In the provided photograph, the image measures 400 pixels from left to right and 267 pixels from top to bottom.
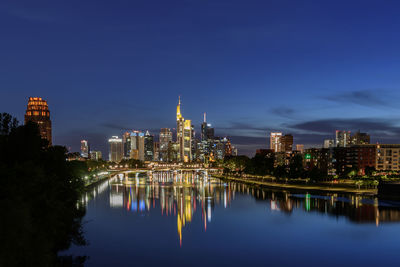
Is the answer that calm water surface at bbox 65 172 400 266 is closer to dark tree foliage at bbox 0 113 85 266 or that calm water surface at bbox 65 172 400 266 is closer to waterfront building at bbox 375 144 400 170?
dark tree foliage at bbox 0 113 85 266

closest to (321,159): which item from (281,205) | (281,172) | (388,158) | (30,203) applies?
(388,158)

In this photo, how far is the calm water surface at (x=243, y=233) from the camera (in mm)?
24219

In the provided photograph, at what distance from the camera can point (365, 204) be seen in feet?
145

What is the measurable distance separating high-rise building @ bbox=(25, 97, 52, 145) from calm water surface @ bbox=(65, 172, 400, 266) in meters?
111

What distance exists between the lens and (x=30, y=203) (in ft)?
50.4

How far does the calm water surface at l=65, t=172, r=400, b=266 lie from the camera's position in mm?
24219

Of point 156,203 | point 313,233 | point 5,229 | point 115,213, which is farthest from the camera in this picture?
point 156,203

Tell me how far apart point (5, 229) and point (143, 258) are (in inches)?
526

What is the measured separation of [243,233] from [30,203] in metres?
19.7

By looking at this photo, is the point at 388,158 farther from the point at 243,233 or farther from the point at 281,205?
the point at 243,233

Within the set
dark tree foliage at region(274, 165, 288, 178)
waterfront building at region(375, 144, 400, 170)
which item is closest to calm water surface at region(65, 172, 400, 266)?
dark tree foliage at region(274, 165, 288, 178)

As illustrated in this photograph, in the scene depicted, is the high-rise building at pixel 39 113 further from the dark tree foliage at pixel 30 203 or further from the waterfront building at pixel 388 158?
the dark tree foliage at pixel 30 203

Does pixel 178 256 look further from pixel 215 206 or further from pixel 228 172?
pixel 228 172

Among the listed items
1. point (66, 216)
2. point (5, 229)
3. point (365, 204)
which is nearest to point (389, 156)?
point (365, 204)
